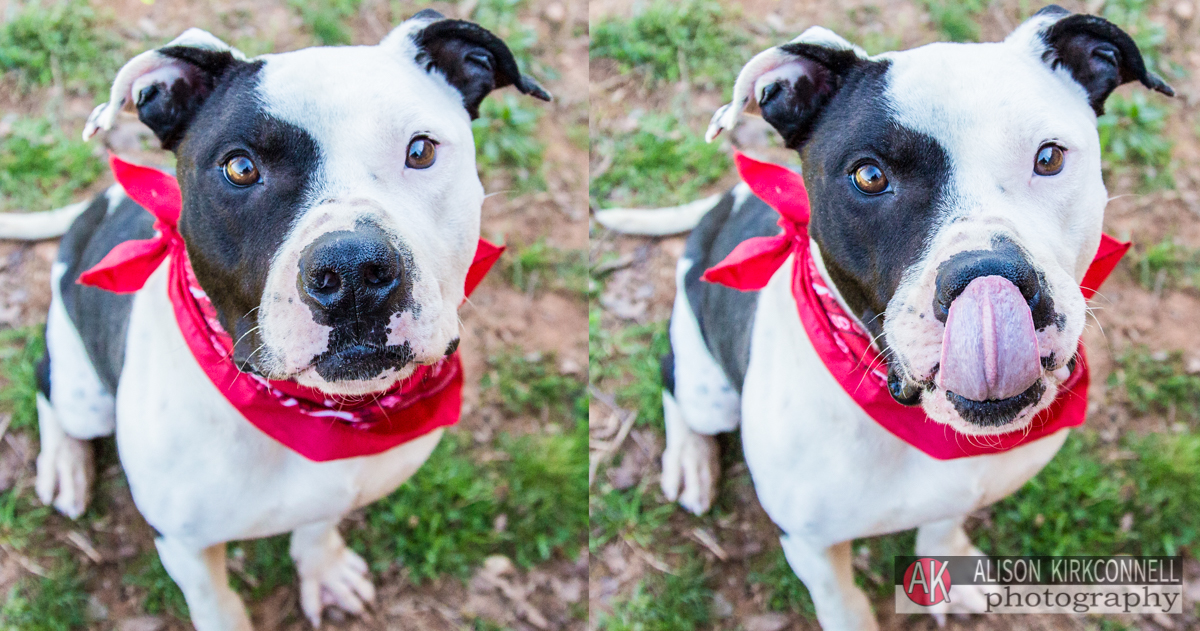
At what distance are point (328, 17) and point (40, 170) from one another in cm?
176

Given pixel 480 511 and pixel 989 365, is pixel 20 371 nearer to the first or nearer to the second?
pixel 480 511

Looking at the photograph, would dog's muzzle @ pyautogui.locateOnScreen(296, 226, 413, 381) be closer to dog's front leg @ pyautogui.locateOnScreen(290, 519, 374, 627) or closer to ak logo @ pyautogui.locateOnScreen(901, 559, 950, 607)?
dog's front leg @ pyautogui.locateOnScreen(290, 519, 374, 627)

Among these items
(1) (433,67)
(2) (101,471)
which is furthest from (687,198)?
(2) (101,471)

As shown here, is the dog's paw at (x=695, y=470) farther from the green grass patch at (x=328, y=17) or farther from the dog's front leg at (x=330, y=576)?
the green grass patch at (x=328, y=17)

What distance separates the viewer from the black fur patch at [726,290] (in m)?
3.07

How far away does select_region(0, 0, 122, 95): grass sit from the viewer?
4.87 metres

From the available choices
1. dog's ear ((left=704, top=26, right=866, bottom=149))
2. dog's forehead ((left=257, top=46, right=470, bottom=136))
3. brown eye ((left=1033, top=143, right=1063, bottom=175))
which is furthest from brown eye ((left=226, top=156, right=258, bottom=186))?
brown eye ((left=1033, top=143, right=1063, bottom=175))

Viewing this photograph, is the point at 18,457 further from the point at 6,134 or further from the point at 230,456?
the point at 230,456

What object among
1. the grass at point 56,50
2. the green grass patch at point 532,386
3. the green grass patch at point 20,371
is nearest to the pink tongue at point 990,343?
the green grass patch at point 532,386

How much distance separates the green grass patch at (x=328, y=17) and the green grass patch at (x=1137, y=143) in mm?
4240

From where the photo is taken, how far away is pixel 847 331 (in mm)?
2461

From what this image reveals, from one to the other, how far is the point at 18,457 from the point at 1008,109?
171 inches

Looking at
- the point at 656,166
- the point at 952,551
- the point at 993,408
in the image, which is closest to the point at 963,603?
the point at 952,551

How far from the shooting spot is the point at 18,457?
411 centimetres
